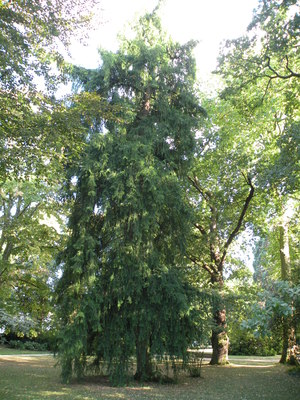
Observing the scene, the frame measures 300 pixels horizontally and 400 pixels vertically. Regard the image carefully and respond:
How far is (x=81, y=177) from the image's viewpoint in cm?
1071

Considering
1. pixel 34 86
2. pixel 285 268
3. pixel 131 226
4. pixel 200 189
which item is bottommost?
pixel 131 226

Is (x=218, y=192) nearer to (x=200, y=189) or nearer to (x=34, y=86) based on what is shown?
(x=200, y=189)

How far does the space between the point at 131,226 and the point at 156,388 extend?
4.38 meters

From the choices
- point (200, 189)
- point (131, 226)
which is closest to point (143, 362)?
point (131, 226)

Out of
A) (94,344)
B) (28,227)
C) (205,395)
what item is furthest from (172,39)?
(205,395)

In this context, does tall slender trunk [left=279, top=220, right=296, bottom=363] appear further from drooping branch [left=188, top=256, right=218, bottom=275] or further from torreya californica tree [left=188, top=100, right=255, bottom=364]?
drooping branch [left=188, top=256, right=218, bottom=275]

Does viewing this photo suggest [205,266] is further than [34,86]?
Yes

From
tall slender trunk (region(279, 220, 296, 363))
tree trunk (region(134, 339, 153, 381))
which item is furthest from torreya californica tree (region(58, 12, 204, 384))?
tall slender trunk (region(279, 220, 296, 363))

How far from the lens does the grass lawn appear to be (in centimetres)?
812

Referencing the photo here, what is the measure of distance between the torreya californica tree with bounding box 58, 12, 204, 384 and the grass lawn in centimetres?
68

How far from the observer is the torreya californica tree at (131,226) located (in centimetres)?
→ 968

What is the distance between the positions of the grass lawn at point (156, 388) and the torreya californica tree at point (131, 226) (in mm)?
684

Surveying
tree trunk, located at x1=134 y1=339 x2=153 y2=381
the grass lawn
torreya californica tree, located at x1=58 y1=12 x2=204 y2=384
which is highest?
torreya californica tree, located at x1=58 y1=12 x2=204 y2=384

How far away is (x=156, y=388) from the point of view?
9.50m
